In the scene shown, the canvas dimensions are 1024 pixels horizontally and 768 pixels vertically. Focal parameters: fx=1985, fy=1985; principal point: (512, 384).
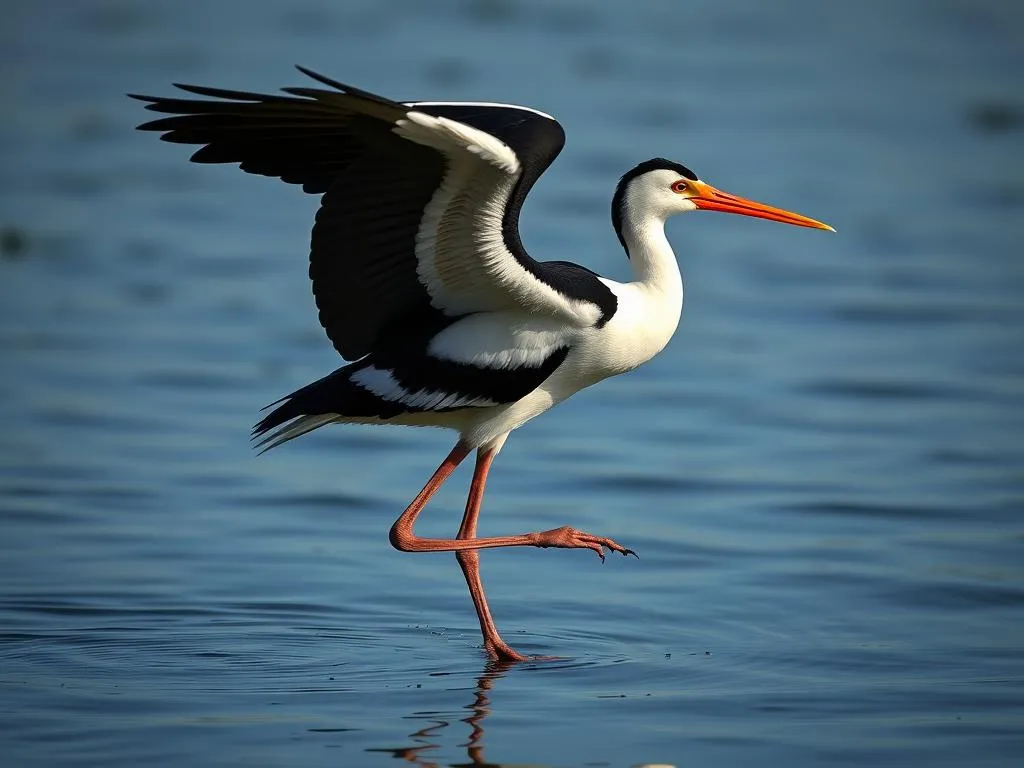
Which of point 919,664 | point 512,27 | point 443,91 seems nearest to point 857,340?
point 919,664

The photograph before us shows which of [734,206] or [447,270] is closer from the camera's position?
[447,270]

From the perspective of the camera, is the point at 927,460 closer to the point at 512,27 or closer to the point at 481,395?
the point at 481,395

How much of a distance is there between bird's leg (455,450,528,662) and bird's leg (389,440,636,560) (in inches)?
2.2

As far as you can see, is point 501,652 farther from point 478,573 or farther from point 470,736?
point 470,736

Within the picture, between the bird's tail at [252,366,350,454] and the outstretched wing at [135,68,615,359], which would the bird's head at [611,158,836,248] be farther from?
the bird's tail at [252,366,350,454]

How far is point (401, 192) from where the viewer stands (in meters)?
6.98

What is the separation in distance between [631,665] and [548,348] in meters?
1.27

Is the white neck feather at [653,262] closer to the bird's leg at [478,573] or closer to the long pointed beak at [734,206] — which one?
the long pointed beak at [734,206]

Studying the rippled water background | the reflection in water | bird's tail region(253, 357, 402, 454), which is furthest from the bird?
the rippled water background

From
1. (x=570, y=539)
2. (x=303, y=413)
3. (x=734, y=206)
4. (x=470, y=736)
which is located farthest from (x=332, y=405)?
(x=734, y=206)

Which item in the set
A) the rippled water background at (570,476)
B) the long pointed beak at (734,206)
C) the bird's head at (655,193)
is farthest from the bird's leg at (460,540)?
the long pointed beak at (734,206)

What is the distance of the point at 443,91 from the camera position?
21.1 m

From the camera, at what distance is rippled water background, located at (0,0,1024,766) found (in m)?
7.13

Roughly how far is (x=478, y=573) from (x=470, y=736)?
5.13 ft
